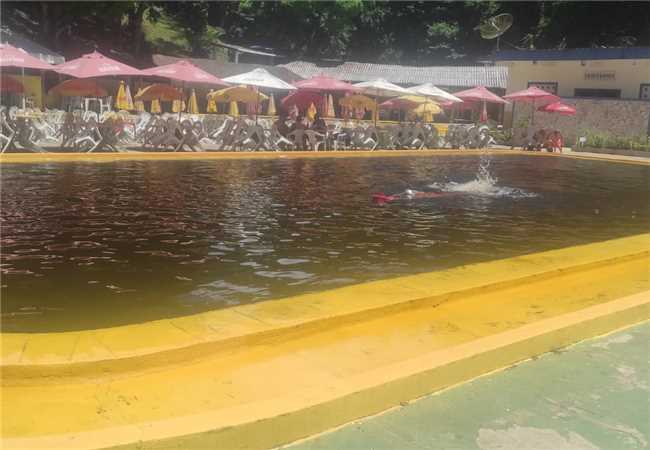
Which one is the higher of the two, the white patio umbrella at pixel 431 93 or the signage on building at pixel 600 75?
the signage on building at pixel 600 75

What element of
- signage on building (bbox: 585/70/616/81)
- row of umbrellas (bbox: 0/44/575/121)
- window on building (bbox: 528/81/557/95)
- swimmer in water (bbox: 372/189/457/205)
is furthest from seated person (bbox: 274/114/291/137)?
signage on building (bbox: 585/70/616/81)

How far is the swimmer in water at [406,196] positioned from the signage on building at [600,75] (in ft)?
71.5

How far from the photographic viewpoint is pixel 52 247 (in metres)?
6.57

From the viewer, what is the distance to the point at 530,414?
315 cm

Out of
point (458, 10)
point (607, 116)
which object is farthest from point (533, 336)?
point (458, 10)

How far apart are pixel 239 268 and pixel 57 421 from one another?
10.9 feet

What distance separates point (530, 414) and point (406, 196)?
321 inches

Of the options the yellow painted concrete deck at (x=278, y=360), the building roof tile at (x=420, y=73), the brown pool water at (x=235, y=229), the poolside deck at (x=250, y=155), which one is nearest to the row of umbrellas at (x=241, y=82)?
the poolside deck at (x=250, y=155)

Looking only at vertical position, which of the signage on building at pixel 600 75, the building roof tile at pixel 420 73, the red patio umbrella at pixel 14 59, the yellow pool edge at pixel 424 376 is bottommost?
the yellow pool edge at pixel 424 376

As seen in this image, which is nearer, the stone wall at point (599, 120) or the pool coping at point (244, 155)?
the pool coping at point (244, 155)

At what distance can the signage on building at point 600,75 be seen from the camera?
30.0 meters

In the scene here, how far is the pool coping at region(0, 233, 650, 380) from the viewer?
325 cm

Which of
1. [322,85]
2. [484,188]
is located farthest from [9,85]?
[484,188]

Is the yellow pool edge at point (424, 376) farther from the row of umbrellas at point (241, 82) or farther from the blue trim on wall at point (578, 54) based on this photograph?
the blue trim on wall at point (578, 54)
